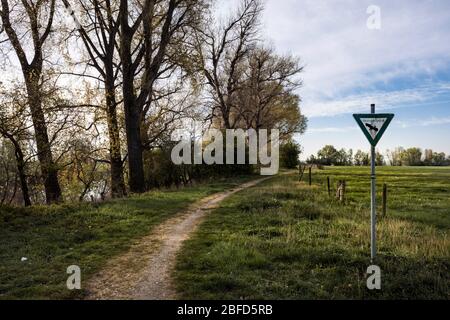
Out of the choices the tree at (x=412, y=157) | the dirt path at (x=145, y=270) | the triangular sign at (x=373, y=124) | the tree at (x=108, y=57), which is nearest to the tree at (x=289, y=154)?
the tree at (x=108, y=57)

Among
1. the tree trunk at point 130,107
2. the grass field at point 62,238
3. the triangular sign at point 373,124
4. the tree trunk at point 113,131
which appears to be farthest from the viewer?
the tree trunk at point 113,131

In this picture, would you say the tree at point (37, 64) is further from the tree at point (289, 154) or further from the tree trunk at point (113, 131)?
the tree at point (289, 154)

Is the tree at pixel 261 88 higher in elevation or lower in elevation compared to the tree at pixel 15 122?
higher

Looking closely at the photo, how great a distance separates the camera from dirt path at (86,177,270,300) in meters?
6.36

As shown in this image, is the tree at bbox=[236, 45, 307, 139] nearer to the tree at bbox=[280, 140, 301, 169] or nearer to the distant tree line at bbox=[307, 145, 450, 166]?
the tree at bbox=[280, 140, 301, 169]

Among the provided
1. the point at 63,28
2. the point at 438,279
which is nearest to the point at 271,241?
the point at 438,279

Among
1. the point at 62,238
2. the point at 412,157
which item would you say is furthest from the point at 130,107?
the point at 412,157

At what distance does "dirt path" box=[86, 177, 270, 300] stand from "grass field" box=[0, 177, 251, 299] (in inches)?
13.0

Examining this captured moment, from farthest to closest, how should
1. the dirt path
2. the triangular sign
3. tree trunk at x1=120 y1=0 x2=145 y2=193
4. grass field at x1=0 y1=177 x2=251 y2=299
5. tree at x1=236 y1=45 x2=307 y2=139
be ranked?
tree at x1=236 y1=45 x2=307 y2=139, tree trunk at x1=120 y1=0 x2=145 y2=193, the triangular sign, grass field at x1=0 y1=177 x2=251 y2=299, the dirt path

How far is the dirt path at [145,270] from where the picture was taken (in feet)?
20.9

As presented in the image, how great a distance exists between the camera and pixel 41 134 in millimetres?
16984

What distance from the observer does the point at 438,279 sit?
6793 mm

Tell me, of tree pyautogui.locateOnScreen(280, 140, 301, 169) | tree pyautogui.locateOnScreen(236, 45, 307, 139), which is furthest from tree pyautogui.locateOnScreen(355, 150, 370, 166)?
tree pyautogui.locateOnScreen(236, 45, 307, 139)
